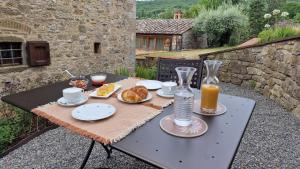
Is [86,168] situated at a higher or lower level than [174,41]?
lower

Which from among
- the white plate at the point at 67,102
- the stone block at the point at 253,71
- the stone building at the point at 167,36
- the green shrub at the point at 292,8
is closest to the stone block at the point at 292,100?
the stone block at the point at 253,71

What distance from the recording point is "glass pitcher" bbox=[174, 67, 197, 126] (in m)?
1.07

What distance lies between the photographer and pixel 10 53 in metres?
3.38

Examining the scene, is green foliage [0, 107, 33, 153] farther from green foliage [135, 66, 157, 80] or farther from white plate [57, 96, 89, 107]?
green foliage [135, 66, 157, 80]

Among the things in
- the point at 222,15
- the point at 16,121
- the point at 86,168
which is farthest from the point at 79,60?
the point at 222,15

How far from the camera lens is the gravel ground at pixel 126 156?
2107mm

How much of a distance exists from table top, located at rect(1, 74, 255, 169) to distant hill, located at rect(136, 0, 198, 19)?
2551 centimetres

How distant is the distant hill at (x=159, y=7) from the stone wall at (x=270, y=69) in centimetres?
2184

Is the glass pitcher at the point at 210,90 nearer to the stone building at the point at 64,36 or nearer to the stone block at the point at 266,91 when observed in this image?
the stone building at the point at 64,36

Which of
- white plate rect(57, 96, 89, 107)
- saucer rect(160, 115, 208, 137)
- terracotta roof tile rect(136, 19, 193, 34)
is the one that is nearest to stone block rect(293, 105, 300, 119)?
saucer rect(160, 115, 208, 137)

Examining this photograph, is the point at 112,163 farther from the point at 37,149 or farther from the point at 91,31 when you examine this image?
the point at 91,31

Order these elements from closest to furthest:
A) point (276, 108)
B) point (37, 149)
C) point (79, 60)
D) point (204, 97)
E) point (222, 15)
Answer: point (204, 97)
point (37, 149)
point (276, 108)
point (79, 60)
point (222, 15)

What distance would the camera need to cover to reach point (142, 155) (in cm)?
86

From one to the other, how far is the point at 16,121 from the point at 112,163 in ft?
5.74
